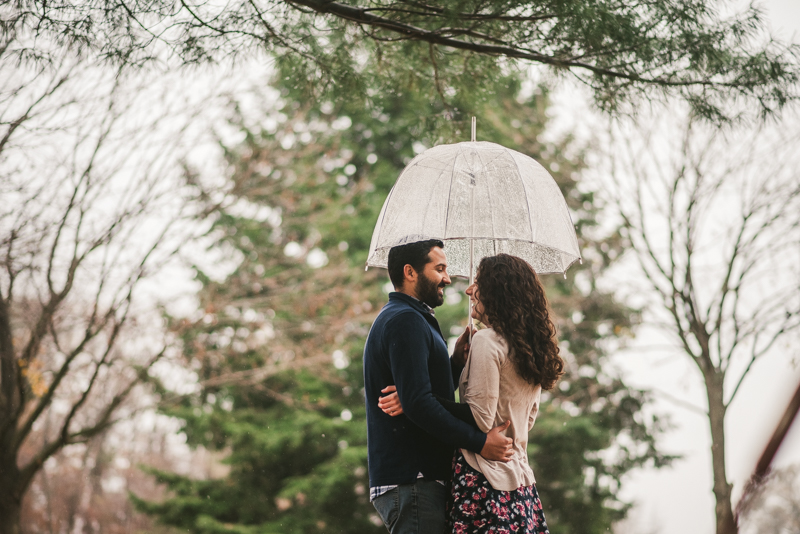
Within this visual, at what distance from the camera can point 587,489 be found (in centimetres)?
1042

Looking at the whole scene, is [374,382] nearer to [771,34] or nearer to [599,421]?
[771,34]

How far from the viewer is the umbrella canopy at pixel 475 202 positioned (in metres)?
2.71

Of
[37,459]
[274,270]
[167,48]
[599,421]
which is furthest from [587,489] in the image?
[167,48]

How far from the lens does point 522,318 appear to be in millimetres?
2410

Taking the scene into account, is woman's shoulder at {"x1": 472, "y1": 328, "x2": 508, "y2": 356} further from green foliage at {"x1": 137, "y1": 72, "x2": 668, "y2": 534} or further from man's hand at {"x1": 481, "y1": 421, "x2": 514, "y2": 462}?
green foliage at {"x1": 137, "y1": 72, "x2": 668, "y2": 534}

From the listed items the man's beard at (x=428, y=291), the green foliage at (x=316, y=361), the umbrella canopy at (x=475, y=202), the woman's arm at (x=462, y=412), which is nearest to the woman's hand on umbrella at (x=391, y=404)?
the woman's arm at (x=462, y=412)

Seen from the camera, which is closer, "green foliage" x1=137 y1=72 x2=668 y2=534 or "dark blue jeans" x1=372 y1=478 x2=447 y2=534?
"dark blue jeans" x1=372 y1=478 x2=447 y2=534

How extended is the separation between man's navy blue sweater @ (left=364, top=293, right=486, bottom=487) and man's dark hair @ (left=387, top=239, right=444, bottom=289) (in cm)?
8

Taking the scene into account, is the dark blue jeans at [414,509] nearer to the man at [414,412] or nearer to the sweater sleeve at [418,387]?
the man at [414,412]

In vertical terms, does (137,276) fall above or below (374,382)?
above

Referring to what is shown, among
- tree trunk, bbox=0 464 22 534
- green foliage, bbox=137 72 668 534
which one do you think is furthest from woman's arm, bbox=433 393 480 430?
green foliage, bbox=137 72 668 534

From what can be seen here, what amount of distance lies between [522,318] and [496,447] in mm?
473

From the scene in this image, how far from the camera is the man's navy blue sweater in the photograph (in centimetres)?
229

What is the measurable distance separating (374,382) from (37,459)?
5.39 meters
